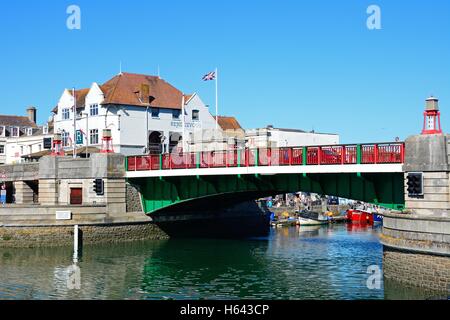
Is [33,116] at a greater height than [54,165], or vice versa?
[33,116]

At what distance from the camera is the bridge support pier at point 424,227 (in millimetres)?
35250

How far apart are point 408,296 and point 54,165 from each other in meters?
42.5

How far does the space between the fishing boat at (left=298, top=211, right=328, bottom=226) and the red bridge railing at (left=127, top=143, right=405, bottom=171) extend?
109 ft

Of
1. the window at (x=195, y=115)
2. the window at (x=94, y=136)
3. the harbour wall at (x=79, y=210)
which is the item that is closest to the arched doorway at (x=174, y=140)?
the window at (x=195, y=115)

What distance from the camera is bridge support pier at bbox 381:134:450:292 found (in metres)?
35.2

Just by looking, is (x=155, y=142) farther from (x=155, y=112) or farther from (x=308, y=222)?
(x=308, y=222)

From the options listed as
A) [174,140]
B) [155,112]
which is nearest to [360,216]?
[174,140]

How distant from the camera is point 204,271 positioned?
47688mm

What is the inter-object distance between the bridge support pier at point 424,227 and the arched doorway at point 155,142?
2007 inches

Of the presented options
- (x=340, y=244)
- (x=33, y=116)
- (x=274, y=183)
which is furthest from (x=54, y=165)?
(x=33, y=116)
